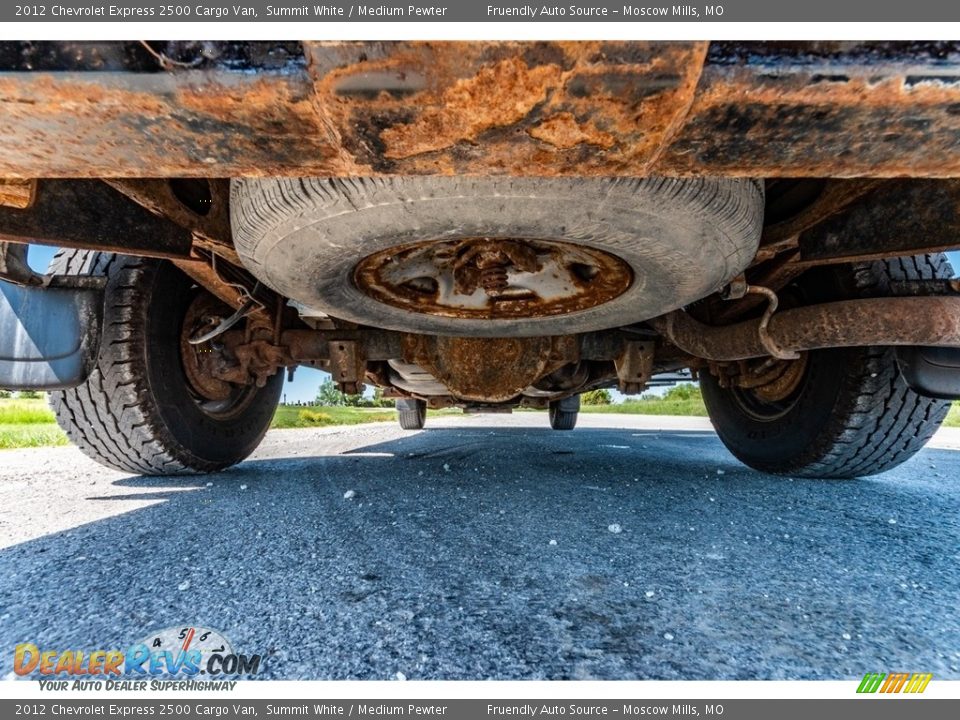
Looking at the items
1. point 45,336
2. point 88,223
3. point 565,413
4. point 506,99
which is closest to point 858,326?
point 506,99

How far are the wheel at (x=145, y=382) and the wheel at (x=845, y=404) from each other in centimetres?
235

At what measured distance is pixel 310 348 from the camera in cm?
189

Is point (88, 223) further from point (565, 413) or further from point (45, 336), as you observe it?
point (565, 413)

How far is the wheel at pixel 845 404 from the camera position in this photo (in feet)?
4.74

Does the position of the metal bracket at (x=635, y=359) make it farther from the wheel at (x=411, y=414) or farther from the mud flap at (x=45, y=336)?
the wheel at (x=411, y=414)

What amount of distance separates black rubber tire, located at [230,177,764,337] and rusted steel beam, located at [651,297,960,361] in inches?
17.3

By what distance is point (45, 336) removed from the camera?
124 centimetres

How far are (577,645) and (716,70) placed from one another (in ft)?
2.59

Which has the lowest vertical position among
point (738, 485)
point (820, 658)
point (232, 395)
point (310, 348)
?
point (738, 485)

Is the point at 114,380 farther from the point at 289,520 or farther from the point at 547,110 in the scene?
the point at 547,110

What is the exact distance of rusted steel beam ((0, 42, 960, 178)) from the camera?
1.40ft

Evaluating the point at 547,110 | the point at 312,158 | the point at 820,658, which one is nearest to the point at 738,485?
the point at 820,658

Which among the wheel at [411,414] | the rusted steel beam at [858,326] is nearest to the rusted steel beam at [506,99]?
the rusted steel beam at [858,326]

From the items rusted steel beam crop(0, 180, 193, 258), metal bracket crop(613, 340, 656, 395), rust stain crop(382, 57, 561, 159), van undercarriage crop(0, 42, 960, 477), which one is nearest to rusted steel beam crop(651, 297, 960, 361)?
van undercarriage crop(0, 42, 960, 477)
